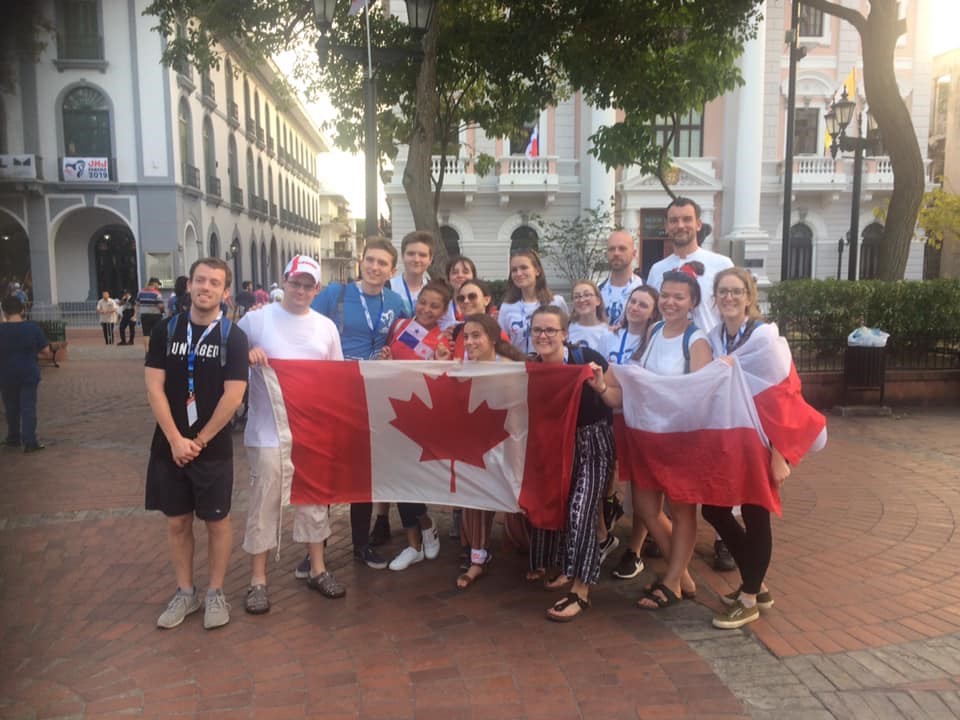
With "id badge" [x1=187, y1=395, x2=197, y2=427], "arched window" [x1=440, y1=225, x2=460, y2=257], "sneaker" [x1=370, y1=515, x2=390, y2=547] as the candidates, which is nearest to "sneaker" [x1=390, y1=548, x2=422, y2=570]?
"sneaker" [x1=370, y1=515, x2=390, y2=547]

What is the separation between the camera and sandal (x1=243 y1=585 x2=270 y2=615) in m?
4.02

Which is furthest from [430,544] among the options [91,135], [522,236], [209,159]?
[209,159]

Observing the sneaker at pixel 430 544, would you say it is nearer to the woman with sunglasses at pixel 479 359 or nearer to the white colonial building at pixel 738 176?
the woman with sunglasses at pixel 479 359

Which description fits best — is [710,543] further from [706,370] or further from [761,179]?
[761,179]

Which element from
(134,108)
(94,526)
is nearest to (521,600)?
(94,526)

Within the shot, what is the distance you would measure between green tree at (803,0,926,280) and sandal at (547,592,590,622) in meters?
9.85

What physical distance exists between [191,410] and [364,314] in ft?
4.61

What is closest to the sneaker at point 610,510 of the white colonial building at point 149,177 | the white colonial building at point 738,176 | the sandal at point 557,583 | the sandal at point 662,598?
the sandal at point 557,583

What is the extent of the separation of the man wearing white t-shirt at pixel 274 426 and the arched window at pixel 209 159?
30.5 m

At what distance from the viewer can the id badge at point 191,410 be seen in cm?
374

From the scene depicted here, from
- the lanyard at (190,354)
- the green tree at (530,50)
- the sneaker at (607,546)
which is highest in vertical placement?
the green tree at (530,50)

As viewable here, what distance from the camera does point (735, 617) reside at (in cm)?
380

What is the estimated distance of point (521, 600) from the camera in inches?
164

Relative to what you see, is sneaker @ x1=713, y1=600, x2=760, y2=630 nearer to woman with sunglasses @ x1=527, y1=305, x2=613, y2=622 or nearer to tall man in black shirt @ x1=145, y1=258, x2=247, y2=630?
woman with sunglasses @ x1=527, y1=305, x2=613, y2=622
